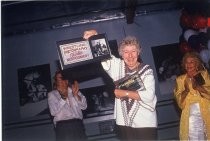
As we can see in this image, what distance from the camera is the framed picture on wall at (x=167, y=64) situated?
440 cm

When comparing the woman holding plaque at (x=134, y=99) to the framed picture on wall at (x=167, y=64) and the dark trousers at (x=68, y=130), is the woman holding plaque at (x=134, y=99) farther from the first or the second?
the framed picture on wall at (x=167, y=64)

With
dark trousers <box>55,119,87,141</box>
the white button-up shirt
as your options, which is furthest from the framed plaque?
dark trousers <box>55,119,87,141</box>

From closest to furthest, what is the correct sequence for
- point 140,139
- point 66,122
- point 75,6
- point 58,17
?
point 140,139 → point 66,122 → point 75,6 → point 58,17

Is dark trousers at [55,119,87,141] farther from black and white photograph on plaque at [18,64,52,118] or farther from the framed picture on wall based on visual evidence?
the framed picture on wall

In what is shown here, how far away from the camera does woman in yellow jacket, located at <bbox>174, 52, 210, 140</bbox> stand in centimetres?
Result: 248

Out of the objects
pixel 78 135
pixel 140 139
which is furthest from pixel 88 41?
pixel 78 135

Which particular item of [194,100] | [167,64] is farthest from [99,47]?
[167,64]

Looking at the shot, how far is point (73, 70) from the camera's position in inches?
128

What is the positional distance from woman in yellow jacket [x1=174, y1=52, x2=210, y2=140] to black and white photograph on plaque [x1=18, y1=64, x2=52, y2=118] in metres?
2.49

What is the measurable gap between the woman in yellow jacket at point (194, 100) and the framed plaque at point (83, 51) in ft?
2.87

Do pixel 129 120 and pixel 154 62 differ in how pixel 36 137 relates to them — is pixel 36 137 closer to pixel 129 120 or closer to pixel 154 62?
pixel 154 62

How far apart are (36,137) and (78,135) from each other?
4.51ft

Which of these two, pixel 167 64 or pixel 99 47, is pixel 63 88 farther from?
pixel 167 64

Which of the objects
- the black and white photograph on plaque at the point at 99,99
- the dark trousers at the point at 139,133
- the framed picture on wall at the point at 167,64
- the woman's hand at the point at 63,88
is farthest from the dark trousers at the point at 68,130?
the framed picture on wall at the point at 167,64
